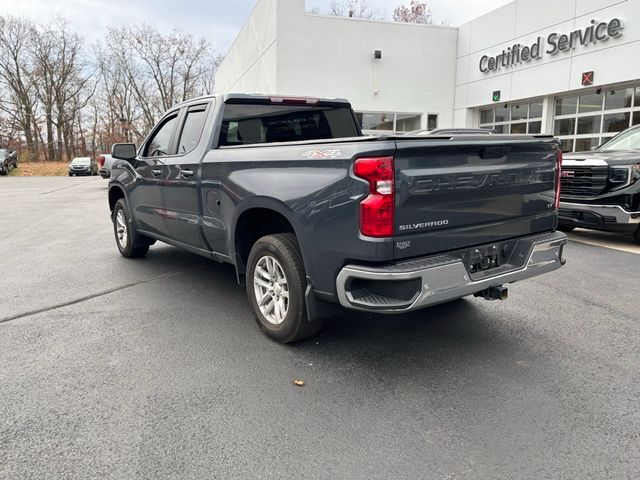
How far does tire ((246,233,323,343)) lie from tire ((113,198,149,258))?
3.12m

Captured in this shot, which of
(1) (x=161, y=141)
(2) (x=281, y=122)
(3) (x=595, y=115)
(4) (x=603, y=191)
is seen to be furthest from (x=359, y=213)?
(3) (x=595, y=115)

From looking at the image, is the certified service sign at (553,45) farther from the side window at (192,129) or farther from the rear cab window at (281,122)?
the side window at (192,129)

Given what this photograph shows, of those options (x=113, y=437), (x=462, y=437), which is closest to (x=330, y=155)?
(x=462, y=437)

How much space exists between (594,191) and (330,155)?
6057mm

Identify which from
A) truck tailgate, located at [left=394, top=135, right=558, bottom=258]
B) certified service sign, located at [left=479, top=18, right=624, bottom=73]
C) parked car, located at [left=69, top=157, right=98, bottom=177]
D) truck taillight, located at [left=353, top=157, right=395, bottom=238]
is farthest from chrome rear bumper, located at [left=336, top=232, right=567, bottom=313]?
parked car, located at [left=69, top=157, right=98, bottom=177]

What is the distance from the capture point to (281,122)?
507 centimetres

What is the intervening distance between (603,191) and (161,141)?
249 inches

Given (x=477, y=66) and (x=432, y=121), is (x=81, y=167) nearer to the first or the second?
(x=432, y=121)

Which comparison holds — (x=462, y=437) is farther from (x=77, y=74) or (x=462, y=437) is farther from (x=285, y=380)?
(x=77, y=74)

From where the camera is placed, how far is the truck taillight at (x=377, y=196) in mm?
2941

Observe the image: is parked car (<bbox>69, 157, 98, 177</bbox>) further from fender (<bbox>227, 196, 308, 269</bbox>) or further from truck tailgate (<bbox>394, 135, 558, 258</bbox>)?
truck tailgate (<bbox>394, 135, 558, 258</bbox>)

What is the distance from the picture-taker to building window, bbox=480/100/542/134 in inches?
733

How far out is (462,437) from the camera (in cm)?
267

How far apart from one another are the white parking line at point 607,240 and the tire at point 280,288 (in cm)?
578
